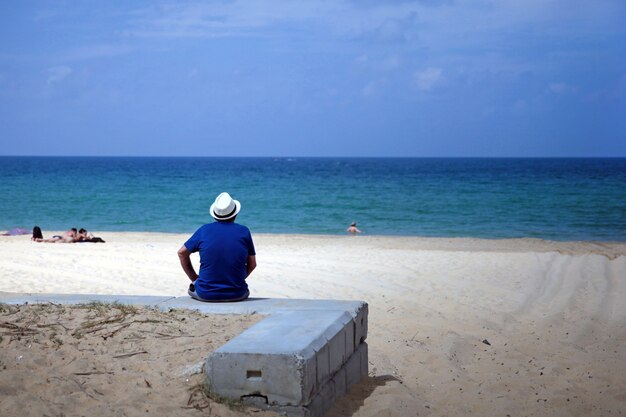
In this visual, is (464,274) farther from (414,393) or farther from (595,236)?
(595,236)

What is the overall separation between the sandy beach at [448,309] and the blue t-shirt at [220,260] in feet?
3.92

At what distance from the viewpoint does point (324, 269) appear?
1268cm

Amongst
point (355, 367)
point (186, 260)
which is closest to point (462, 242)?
point (186, 260)

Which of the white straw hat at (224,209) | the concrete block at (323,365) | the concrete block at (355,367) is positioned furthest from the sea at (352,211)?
the concrete block at (323,365)

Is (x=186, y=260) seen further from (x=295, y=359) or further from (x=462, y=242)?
(x=462, y=242)

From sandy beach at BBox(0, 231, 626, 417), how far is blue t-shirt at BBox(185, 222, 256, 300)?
1.20 meters

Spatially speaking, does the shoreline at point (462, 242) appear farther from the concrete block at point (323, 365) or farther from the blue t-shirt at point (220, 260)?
the concrete block at point (323, 365)

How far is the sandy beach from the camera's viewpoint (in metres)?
5.86

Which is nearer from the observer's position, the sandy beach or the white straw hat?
the sandy beach

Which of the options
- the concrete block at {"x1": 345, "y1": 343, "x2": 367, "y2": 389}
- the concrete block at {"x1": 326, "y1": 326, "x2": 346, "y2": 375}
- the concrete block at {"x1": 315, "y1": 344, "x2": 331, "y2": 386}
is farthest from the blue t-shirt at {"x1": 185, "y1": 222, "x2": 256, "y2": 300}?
the concrete block at {"x1": 315, "y1": 344, "x2": 331, "y2": 386}

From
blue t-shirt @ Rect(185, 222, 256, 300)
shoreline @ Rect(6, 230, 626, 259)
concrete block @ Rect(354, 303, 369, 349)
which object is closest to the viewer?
concrete block @ Rect(354, 303, 369, 349)

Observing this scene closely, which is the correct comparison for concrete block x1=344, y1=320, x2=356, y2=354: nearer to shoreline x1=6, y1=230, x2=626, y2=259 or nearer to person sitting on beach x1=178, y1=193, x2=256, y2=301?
person sitting on beach x1=178, y1=193, x2=256, y2=301

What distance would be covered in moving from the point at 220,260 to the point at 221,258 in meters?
0.02

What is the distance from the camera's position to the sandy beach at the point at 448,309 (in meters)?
5.86
